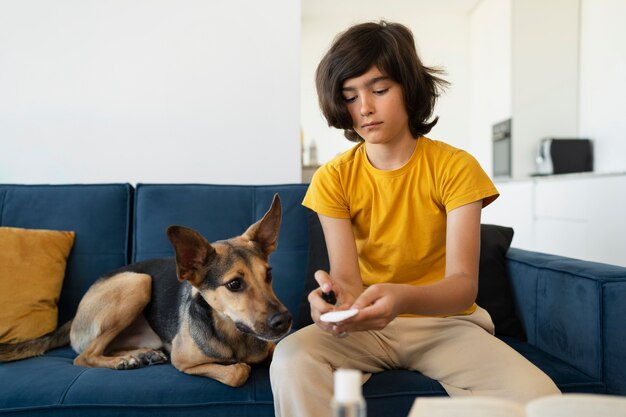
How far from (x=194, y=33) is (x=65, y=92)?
0.77 meters

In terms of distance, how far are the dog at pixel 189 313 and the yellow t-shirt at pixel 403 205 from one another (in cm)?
25

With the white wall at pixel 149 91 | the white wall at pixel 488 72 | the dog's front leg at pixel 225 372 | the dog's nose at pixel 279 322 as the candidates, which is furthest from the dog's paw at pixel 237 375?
the white wall at pixel 488 72

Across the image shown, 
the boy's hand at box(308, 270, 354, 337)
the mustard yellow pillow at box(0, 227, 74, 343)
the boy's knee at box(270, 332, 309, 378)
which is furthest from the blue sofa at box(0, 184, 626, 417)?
the boy's hand at box(308, 270, 354, 337)

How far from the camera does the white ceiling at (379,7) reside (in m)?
7.41

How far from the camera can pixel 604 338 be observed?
64.9 inches

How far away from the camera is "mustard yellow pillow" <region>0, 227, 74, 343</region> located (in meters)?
2.01

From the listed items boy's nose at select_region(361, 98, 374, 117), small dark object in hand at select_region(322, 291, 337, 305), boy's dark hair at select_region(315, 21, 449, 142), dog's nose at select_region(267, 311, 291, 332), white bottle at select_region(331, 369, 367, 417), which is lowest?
dog's nose at select_region(267, 311, 291, 332)

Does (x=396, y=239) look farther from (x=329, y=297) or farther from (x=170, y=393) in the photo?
(x=170, y=393)

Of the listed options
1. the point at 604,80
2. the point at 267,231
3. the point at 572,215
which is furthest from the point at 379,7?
the point at 267,231

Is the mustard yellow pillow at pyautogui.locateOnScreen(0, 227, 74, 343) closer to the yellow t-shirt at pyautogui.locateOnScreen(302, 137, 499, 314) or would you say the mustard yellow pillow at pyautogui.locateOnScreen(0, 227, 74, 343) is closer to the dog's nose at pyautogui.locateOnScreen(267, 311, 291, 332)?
the dog's nose at pyautogui.locateOnScreen(267, 311, 291, 332)

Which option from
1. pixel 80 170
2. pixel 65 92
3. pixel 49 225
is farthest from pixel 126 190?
pixel 65 92

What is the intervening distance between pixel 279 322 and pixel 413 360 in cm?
43

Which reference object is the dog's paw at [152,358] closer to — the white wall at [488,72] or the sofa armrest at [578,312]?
the sofa armrest at [578,312]

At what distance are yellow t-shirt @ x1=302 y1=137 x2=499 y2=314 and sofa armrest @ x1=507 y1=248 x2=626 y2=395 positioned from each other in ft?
1.17
